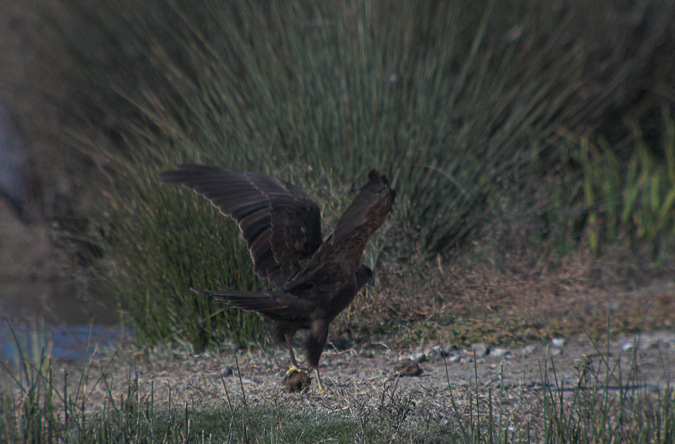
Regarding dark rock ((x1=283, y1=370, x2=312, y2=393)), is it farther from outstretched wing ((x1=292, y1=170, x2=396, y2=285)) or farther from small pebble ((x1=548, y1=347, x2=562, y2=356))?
small pebble ((x1=548, y1=347, x2=562, y2=356))

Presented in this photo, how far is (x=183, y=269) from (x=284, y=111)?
58.6 inches

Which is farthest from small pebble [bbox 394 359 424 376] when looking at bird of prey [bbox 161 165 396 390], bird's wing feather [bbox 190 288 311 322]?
bird's wing feather [bbox 190 288 311 322]

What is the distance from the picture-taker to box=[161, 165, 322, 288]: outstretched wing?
11.2ft

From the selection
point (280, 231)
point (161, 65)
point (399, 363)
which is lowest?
point (399, 363)

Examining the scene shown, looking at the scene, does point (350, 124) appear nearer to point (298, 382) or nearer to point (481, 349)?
point (481, 349)

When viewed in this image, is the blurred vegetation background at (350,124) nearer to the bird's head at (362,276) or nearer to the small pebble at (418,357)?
the small pebble at (418,357)

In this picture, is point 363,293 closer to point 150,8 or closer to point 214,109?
point 214,109

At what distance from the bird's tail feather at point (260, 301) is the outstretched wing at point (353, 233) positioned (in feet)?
0.45

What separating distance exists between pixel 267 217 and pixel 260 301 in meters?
0.56

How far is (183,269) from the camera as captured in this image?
170 inches

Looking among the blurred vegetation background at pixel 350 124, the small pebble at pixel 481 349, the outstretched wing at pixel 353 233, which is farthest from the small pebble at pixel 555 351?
the outstretched wing at pixel 353 233

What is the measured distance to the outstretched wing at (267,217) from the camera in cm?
341

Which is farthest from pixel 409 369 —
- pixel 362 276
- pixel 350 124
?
pixel 350 124

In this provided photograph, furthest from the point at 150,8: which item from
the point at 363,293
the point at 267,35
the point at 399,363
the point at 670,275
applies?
the point at 670,275
